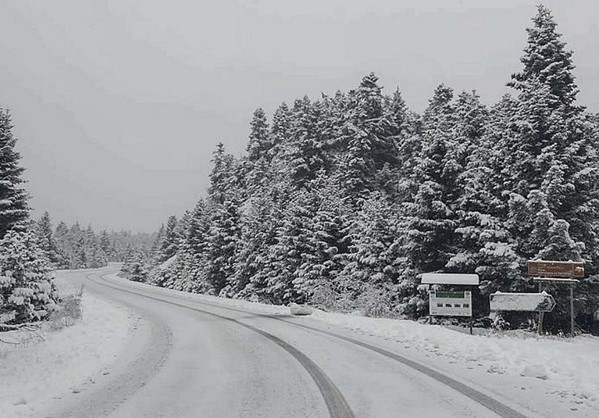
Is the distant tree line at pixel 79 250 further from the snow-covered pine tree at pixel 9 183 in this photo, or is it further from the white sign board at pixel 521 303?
the white sign board at pixel 521 303

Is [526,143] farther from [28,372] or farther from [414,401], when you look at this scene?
[28,372]

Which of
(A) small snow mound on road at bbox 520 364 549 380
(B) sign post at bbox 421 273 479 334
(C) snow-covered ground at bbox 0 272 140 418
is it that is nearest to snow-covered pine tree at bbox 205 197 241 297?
(C) snow-covered ground at bbox 0 272 140 418

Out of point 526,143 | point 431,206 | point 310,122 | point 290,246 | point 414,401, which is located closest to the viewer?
point 414,401

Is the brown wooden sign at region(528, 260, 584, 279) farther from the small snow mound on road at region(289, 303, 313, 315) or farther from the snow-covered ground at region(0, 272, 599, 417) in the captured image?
the small snow mound on road at region(289, 303, 313, 315)

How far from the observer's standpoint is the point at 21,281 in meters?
20.4

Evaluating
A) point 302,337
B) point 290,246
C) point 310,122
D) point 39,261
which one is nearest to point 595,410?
point 302,337

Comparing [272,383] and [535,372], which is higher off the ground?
[535,372]

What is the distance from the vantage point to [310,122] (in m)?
58.8

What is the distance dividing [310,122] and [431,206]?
113 feet

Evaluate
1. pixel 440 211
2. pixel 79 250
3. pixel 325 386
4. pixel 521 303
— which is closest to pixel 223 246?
pixel 440 211

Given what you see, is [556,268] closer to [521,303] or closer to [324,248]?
[521,303]

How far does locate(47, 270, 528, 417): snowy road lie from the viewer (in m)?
7.77

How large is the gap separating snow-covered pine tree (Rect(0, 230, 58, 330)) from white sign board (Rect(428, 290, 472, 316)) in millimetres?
15742

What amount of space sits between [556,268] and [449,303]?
4.13m
